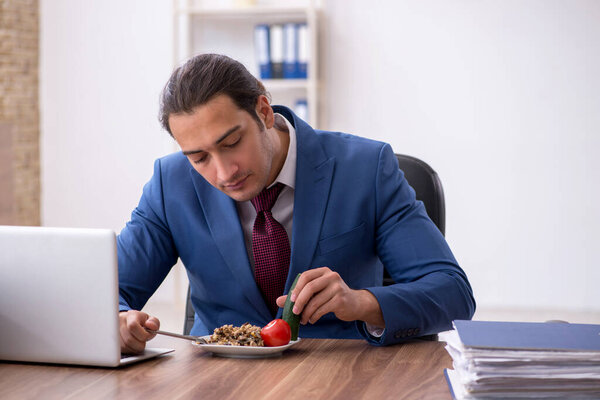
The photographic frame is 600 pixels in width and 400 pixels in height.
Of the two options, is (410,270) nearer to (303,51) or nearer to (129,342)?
(129,342)

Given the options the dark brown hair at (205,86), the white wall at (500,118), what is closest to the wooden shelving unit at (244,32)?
the white wall at (500,118)

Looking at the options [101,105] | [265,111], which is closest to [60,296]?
[265,111]

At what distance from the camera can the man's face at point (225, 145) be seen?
146cm

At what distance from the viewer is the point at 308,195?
1.63m

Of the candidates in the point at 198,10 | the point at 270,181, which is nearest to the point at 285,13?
the point at 198,10

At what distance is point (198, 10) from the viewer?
4375 mm

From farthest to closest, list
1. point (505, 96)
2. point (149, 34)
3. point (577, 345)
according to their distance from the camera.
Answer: point (149, 34) < point (505, 96) < point (577, 345)

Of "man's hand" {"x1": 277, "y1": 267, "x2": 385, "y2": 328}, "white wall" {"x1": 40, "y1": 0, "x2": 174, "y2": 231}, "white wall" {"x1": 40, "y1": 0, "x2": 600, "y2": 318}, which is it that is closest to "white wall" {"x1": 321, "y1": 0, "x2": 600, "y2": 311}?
"white wall" {"x1": 40, "y1": 0, "x2": 600, "y2": 318}

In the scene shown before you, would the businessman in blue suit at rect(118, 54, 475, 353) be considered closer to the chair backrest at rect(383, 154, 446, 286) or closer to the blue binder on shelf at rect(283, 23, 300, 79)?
the chair backrest at rect(383, 154, 446, 286)

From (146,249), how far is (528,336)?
0.92 metres

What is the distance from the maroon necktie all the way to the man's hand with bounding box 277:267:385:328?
10.9 inches

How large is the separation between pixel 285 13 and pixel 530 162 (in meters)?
1.64

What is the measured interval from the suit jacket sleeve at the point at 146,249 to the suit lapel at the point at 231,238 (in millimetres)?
124

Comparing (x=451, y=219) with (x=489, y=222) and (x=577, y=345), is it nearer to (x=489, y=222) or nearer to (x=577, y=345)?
(x=489, y=222)
